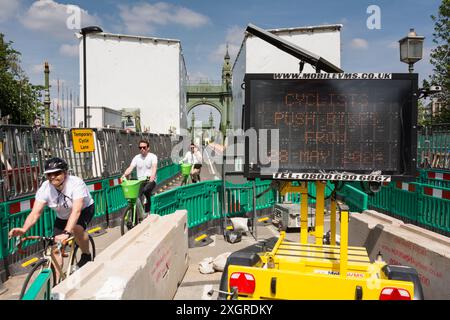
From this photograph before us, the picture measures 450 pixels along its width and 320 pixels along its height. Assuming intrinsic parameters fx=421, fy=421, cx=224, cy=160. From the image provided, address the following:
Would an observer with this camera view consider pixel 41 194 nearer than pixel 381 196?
Yes

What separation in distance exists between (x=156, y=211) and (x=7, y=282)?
8.64 feet

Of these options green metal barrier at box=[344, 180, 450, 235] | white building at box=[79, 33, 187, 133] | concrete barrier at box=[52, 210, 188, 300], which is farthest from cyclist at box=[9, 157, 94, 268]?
white building at box=[79, 33, 187, 133]

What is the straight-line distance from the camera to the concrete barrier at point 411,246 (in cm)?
483

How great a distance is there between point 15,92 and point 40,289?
39.7m

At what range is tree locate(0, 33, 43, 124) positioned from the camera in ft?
122

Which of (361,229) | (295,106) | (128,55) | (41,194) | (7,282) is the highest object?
A: (128,55)

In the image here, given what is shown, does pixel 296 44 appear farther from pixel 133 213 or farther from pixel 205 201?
pixel 133 213

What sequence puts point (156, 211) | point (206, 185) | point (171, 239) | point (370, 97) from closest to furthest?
1. point (370, 97)
2. point (171, 239)
3. point (156, 211)
4. point (206, 185)

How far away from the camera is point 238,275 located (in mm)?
4293

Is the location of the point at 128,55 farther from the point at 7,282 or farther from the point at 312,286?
the point at 312,286

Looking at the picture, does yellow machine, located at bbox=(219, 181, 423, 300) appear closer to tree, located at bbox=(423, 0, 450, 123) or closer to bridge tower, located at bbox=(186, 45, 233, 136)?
tree, located at bbox=(423, 0, 450, 123)

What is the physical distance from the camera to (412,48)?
9.85 m

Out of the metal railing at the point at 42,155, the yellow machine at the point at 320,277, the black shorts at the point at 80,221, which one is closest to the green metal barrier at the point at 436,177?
the yellow machine at the point at 320,277

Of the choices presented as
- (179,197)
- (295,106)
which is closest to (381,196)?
(179,197)
